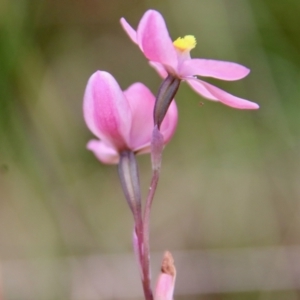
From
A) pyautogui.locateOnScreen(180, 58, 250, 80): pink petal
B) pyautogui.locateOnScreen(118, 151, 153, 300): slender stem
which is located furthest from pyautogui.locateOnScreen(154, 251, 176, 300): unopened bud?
pyautogui.locateOnScreen(180, 58, 250, 80): pink petal

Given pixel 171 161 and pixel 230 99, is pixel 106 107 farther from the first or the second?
pixel 171 161

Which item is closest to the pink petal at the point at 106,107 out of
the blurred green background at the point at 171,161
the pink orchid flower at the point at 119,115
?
the pink orchid flower at the point at 119,115

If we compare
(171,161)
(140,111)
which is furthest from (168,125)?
(171,161)

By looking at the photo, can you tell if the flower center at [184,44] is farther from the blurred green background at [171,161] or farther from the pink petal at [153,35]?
the blurred green background at [171,161]

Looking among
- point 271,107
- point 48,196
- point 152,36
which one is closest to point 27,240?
point 48,196

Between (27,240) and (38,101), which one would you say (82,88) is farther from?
(27,240)

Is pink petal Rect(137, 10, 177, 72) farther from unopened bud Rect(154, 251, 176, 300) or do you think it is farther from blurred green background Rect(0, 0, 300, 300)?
blurred green background Rect(0, 0, 300, 300)
